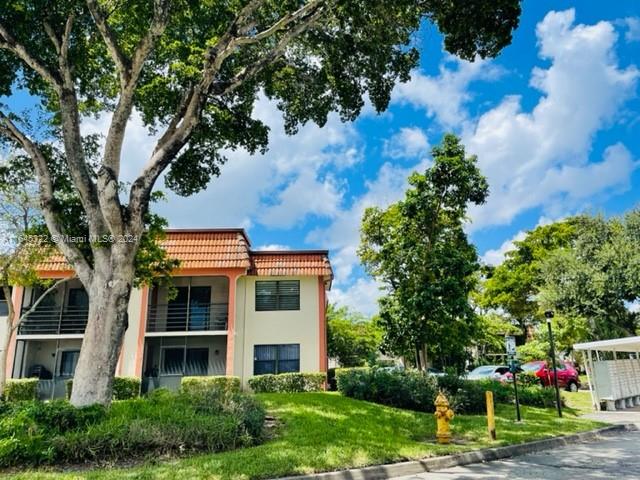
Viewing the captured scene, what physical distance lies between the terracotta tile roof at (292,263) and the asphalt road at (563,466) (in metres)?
12.7

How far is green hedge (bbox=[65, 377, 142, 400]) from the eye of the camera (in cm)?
1731

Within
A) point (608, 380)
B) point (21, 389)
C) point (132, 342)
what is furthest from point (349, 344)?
point (21, 389)

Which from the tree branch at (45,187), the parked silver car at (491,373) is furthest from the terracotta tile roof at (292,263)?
the tree branch at (45,187)

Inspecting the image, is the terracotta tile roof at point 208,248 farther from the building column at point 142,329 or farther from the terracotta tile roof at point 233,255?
the building column at point 142,329

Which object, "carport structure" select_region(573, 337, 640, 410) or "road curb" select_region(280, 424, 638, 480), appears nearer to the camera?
"road curb" select_region(280, 424, 638, 480)

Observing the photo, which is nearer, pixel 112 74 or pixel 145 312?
pixel 112 74

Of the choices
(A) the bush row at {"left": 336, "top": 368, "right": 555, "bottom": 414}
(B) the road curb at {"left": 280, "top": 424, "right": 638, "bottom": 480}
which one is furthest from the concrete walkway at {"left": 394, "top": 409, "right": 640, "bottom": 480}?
(A) the bush row at {"left": 336, "top": 368, "right": 555, "bottom": 414}

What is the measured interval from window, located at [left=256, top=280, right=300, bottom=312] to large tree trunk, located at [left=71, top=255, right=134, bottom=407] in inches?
445

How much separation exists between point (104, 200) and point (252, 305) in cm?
1180

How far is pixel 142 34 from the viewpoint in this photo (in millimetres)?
11219

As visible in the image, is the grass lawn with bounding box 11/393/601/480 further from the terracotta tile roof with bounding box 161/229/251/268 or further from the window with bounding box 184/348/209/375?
the window with bounding box 184/348/209/375

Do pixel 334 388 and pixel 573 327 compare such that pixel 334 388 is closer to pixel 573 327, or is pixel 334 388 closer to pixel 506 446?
pixel 506 446

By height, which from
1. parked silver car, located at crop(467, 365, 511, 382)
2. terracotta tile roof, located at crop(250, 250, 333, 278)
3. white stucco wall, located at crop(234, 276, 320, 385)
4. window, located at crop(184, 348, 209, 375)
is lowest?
parked silver car, located at crop(467, 365, 511, 382)

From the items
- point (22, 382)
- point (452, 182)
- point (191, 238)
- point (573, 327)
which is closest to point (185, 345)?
point (191, 238)
